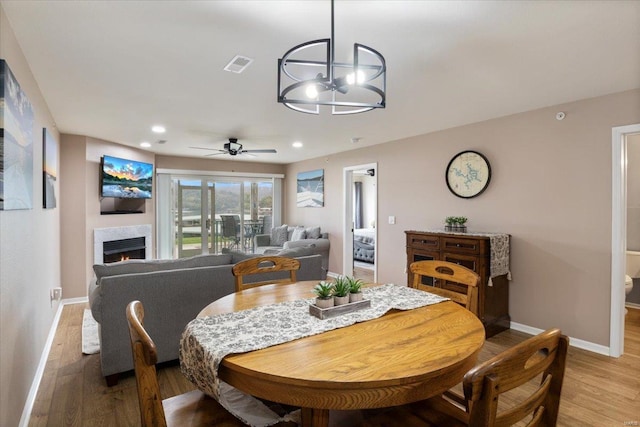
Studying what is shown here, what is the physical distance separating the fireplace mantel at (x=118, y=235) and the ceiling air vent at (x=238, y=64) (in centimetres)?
395

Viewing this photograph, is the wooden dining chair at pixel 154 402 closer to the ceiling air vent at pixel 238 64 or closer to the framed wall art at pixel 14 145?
the framed wall art at pixel 14 145

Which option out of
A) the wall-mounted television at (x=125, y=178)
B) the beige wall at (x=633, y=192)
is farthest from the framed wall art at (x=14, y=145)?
the beige wall at (x=633, y=192)

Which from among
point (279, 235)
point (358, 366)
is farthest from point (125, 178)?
point (358, 366)

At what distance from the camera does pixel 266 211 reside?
7.96 m

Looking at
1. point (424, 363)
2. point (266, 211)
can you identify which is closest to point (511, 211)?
point (424, 363)

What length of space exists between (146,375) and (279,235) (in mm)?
6321

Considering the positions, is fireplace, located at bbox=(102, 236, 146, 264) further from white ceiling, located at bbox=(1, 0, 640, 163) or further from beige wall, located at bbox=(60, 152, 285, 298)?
white ceiling, located at bbox=(1, 0, 640, 163)

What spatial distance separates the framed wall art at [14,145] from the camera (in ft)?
5.28

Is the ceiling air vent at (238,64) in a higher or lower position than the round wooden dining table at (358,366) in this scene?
higher

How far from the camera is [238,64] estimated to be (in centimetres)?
245

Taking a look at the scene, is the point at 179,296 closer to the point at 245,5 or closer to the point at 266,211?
the point at 245,5

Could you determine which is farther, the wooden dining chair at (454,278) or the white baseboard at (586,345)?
the white baseboard at (586,345)

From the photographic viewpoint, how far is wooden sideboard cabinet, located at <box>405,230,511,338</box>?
3406 millimetres

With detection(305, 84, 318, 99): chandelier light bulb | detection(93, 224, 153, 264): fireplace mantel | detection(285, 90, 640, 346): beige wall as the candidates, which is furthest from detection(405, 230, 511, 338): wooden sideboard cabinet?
detection(93, 224, 153, 264): fireplace mantel
